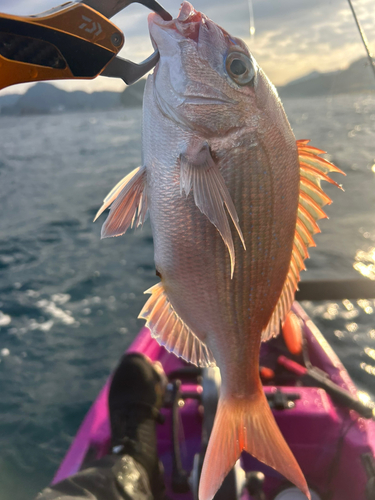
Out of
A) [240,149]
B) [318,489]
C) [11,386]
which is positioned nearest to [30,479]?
[11,386]

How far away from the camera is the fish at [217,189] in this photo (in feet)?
4.23

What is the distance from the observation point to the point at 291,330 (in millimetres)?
3809

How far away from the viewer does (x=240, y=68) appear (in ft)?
4.38

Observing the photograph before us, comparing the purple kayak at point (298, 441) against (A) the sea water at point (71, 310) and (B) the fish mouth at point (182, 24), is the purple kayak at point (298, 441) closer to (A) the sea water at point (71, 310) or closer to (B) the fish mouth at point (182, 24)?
(A) the sea water at point (71, 310)

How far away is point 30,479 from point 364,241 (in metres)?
8.78

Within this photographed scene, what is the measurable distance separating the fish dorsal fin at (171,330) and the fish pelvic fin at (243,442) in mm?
235

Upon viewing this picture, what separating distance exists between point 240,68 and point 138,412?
257cm

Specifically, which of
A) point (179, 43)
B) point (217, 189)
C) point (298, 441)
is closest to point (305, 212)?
point (217, 189)

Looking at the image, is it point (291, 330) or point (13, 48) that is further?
point (291, 330)

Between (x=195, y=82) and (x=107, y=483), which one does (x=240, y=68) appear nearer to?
(x=195, y=82)

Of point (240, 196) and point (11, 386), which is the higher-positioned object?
point (240, 196)

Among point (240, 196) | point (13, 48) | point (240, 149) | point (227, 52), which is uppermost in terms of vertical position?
point (13, 48)

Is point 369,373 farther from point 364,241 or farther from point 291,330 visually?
point 364,241

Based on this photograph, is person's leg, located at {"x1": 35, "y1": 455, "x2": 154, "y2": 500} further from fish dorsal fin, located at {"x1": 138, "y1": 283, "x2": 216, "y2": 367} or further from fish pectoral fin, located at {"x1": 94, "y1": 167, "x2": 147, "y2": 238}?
fish pectoral fin, located at {"x1": 94, "y1": 167, "x2": 147, "y2": 238}
